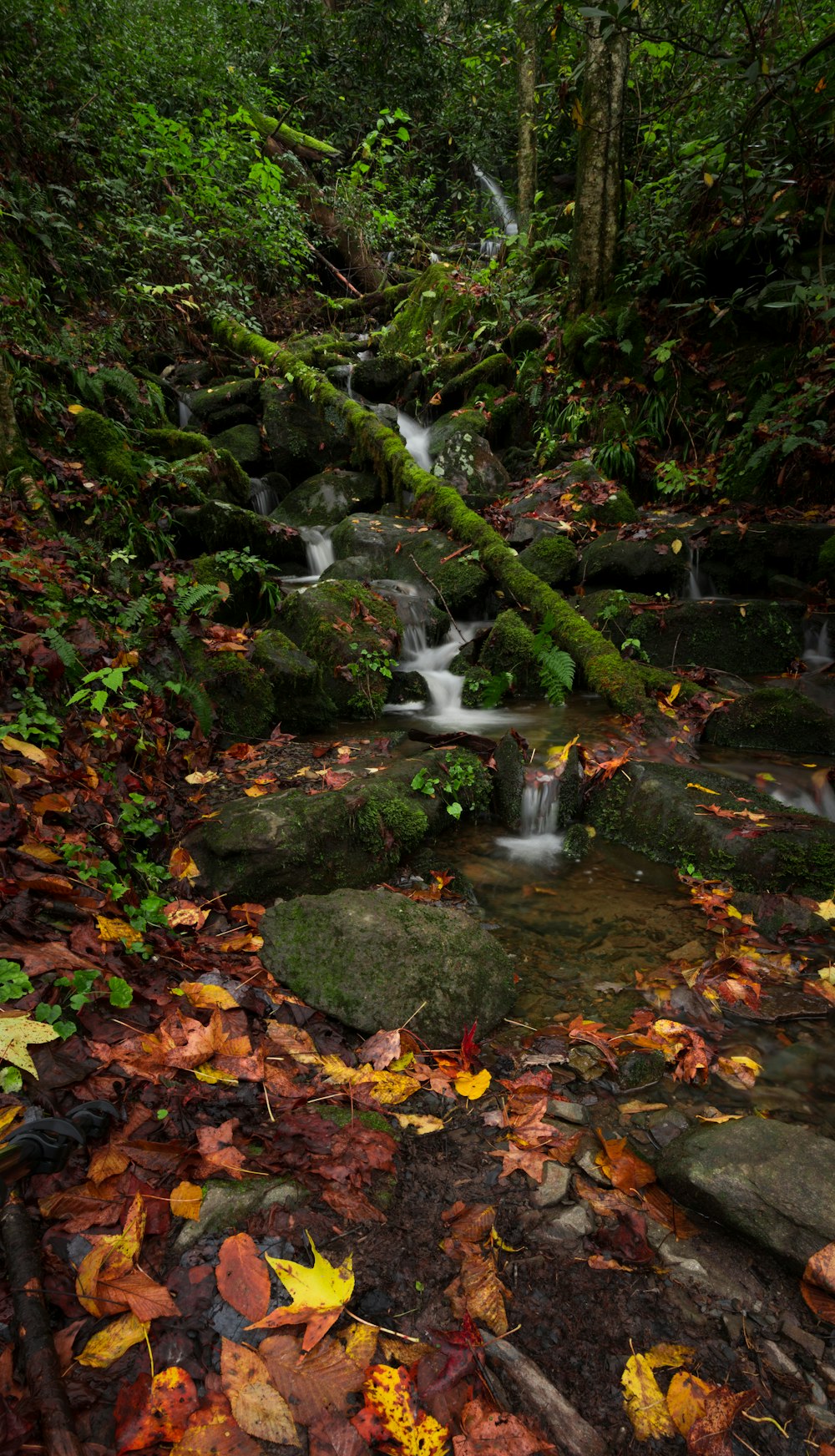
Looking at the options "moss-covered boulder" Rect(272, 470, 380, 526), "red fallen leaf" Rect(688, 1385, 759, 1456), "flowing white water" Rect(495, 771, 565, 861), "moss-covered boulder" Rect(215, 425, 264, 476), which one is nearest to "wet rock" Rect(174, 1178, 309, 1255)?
"red fallen leaf" Rect(688, 1385, 759, 1456)

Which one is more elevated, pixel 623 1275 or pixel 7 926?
pixel 7 926

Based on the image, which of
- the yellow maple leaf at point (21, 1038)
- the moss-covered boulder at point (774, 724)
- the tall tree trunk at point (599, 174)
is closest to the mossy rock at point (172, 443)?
the moss-covered boulder at point (774, 724)

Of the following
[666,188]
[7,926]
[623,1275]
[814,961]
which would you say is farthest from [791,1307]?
[666,188]

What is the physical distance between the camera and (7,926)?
93.8 inches

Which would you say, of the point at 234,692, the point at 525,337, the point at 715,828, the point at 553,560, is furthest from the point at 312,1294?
the point at 525,337

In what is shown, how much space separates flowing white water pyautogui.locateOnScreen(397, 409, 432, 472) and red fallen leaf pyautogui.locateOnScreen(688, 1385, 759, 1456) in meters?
10.8

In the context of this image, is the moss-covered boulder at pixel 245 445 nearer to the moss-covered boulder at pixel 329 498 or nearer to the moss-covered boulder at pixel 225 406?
the moss-covered boulder at pixel 225 406

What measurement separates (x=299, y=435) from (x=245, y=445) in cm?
92

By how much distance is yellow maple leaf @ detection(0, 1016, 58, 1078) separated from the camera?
6.11 ft

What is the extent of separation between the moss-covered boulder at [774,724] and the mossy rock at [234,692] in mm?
3870

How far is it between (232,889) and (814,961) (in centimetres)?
308

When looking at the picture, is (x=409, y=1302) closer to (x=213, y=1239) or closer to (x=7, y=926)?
(x=213, y=1239)

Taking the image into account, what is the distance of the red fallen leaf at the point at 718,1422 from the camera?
1592 millimetres

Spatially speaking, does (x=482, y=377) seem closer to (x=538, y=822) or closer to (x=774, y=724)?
(x=774, y=724)
